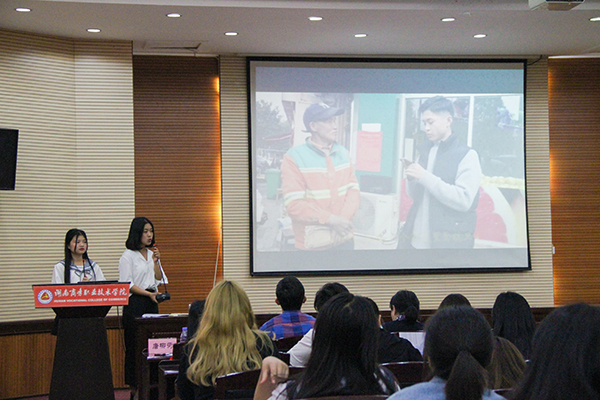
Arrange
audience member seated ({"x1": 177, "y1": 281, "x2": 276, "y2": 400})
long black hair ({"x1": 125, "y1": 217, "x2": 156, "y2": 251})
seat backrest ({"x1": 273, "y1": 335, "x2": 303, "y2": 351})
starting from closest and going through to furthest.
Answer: audience member seated ({"x1": 177, "y1": 281, "x2": 276, "y2": 400}) < seat backrest ({"x1": 273, "y1": 335, "x2": 303, "y2": 351}) < long black hair ({"x1": 125, "y1": 217, "x2": 156, "y2": 251})

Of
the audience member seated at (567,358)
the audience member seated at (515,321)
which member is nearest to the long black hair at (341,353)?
the audience member seated at (567,358)

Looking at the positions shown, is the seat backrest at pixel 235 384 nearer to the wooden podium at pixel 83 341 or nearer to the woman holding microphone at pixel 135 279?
the wooden podium at pixel 83 341

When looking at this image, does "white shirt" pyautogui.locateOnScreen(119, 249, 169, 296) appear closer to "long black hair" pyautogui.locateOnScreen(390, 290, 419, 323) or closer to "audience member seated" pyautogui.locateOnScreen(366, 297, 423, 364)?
"long black hair" pyautogui.locateOnScreen(390, 290, 419, 323)

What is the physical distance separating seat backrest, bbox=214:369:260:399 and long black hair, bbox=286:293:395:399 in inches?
21.9

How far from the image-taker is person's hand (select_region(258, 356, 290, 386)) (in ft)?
7.59

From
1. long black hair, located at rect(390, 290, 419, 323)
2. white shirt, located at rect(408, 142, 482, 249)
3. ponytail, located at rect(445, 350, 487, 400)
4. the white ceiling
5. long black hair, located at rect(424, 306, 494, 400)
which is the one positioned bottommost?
long black hair, located at rect(390, 290, 419, 323)

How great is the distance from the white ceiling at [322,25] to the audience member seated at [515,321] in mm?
3437

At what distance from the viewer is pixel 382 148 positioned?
777 centimetres

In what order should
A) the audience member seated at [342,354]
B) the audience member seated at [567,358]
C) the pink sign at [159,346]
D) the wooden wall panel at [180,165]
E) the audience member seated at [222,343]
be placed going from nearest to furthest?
the audience member seated at [567,358] < the audience member seated at [342,354] < the audience member seated at [222,343] < the pink sign at [159,346] < the wooden wall panel at [180,165]

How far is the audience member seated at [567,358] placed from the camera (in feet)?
4.70

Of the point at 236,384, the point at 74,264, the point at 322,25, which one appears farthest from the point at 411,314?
the point at 322,25

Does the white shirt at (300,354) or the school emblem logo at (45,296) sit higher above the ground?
the school emblem logo at (45,296)

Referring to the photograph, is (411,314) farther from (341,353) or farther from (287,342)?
(341,353)

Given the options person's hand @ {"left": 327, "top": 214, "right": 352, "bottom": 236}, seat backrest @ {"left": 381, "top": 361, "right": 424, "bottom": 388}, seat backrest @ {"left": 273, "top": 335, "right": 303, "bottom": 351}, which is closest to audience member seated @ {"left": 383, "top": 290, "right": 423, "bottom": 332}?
seat backrest @ {"left": 273, "top": 335, "right": 303, "bottom": 351}
